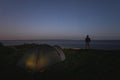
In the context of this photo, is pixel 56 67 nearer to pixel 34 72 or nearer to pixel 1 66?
pixel 34 72

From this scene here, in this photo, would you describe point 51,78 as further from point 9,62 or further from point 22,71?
point 9,62

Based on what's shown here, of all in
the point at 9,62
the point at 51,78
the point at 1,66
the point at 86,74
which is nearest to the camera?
the point at 51,78

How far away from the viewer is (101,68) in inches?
561

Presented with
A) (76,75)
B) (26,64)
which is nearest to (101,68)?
(76,75)

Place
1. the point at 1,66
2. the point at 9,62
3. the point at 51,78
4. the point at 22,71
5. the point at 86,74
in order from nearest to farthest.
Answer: the point at 51,78 → the point at 86,74 → the point at 22,71 → the point at 1,66 → the point at 9,62

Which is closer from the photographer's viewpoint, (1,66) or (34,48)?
(34,48)

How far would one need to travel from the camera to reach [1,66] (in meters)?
15.1

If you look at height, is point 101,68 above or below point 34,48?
below

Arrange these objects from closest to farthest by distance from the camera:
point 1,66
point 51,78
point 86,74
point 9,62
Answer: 1. point 51,78
2. point 86,74
3. point 1,66
4. point 9,62

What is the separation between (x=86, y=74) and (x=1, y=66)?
6.50 metres

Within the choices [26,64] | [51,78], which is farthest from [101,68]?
[26,64]

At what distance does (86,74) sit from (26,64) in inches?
155

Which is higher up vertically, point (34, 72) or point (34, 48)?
point (34, 48)

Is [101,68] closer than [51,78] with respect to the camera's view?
No
